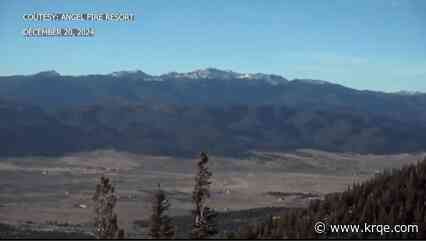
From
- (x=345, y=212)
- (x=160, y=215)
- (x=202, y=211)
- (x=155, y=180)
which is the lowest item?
(x=345, y=212)

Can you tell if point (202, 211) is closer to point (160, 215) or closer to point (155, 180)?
point (160, 215)

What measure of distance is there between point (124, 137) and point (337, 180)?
7755 centimetres

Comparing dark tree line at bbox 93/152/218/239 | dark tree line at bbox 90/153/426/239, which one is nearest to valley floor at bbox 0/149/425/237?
dark tree line at bbox 93/152/218/239

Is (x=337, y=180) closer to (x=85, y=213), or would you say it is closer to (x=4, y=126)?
(x=85, y=213)

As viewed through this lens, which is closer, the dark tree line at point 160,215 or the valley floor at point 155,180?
the dark tree line at point 160,215

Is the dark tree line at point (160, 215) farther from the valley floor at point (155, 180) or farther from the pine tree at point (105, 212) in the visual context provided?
the valley floor at point (155, 180)

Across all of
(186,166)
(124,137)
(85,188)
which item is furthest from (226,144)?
(85,188)

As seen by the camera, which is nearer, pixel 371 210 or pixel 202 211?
pixel 371 210

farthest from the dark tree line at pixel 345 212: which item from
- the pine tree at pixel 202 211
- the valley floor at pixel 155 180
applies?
the valley floor at pixel 155 180

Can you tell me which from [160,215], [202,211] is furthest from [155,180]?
[202,211]

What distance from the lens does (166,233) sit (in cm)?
3045

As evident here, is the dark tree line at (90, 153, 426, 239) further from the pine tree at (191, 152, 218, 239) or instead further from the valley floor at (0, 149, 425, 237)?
the valley floor at (0, 149, 425, 237)

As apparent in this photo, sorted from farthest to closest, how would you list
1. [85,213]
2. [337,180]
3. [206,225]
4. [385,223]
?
[337,180]
[85,213]
[206,225]
[385,223]

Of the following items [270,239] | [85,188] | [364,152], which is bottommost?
[270,239]
